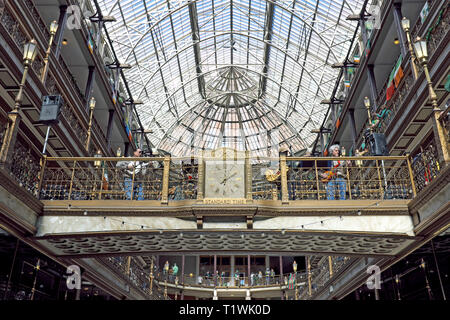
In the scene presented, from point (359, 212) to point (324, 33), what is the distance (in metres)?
18.5

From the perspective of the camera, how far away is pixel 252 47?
35.7 m

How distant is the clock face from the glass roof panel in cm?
1545

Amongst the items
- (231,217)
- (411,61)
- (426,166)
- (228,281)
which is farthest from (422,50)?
(228,281)

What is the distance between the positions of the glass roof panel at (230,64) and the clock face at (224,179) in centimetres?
1545

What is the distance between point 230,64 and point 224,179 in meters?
26.1

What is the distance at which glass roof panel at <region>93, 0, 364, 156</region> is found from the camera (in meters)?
26.4

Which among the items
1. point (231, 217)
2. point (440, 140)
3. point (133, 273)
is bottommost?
point (231, 217)

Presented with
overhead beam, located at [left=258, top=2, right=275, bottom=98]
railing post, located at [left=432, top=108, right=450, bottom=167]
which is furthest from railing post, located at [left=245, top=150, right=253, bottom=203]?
overhead beam, located at [left=258, top=2, right=275, bottom=98]

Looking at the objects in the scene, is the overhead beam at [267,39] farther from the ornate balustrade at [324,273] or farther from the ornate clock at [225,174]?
the ornate clock at [225,174]

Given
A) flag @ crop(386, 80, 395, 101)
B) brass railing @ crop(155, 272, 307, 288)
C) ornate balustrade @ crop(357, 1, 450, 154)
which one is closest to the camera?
ornate balustrade @ crop(357, 1, 450, 154)

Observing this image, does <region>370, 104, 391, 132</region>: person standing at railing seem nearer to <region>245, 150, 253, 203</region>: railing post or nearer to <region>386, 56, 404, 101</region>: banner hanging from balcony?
<region>386, 56, 404, 101</region>: banner hanging from balcony

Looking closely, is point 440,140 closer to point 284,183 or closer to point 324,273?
point 284,183

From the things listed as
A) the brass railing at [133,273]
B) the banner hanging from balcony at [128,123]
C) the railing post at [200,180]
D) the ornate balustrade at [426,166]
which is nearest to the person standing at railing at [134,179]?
the railing post at [200,180]

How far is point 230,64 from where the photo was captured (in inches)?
1382
